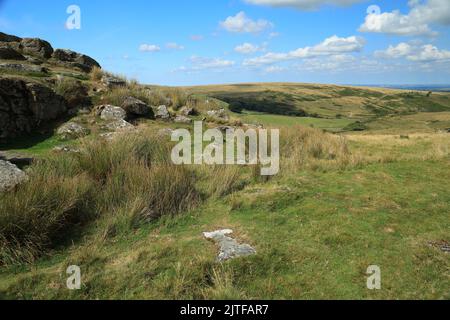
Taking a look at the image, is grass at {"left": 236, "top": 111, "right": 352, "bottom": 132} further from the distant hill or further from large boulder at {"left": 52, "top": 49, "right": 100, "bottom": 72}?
the distant hill

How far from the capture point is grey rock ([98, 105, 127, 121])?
13.7 metres

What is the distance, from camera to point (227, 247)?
17.9 feet

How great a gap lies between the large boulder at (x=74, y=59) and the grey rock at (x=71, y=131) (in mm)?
8015

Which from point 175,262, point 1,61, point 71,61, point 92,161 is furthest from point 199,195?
point 71,61

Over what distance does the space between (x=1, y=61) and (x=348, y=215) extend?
46.4ft

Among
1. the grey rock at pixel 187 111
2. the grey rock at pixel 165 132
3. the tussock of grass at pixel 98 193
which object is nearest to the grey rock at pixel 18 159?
the tussock of grass at pixel 98 193

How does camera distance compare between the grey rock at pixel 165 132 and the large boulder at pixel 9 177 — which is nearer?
the large boulder at pixel 9 177

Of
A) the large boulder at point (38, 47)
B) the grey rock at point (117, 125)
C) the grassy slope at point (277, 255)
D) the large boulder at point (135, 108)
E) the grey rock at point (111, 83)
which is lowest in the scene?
the grassy slope at point (277, 255)

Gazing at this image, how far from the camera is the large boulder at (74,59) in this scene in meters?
19.8

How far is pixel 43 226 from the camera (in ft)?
18.1

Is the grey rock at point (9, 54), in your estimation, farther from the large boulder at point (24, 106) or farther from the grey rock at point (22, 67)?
the large boulder at point (24, 106)

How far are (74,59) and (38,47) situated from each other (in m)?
2.18

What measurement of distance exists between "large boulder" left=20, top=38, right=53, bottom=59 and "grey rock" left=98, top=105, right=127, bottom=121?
24.3 feet

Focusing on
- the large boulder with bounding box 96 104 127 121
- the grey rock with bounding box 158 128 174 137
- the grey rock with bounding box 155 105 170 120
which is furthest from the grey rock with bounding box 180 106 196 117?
the large boulder with bounding box 96 104 127 121
